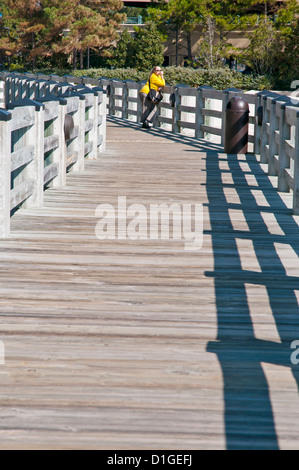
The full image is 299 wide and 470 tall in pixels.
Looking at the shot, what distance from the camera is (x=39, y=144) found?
31.4ft

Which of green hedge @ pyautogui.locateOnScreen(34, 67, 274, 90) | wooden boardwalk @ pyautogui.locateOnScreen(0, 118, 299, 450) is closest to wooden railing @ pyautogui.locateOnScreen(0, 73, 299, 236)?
wooden boardwalk @ pyautogui.locateOnScreen(0, 118, 299, 450)

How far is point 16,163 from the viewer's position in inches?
338

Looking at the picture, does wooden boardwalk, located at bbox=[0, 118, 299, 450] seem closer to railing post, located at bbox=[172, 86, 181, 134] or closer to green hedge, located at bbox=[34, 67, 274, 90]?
A: railing post, located at bbox=[172, 86, 181, 134]

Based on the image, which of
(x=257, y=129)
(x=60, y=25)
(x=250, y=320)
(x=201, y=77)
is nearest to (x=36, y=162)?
(x=250, y=320)

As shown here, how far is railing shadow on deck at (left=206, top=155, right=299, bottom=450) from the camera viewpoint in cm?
386

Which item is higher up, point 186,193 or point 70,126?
point 70,126

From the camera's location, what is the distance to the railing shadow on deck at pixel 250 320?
3861mm

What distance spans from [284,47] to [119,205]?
51.7 meters

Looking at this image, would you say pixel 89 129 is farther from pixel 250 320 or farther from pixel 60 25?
pixel 60 25

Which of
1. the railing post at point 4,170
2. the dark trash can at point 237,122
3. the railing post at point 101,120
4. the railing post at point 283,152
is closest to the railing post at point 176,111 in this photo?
the railing post at point 101,120

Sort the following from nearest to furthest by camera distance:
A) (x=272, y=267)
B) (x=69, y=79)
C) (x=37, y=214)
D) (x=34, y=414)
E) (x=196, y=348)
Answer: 1. (x=34, y=414)
2. (x=196, y=348)
3. (x=272, y=267)
4. (x=37, y=214)
5. (x=69, y=79)

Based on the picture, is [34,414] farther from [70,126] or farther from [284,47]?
[284,47]

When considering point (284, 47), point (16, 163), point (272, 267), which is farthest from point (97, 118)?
point (284, 47)

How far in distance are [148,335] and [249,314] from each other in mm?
836
